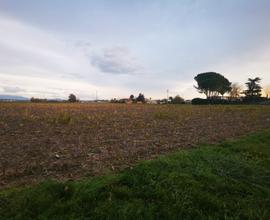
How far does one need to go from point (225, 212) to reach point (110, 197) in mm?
1798

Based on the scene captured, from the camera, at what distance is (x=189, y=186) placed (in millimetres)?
4859

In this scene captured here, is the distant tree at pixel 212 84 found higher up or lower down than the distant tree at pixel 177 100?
higher up

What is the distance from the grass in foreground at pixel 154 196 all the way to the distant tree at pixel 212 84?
270 ft

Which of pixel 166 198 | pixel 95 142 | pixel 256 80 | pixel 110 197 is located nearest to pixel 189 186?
pixel 166 198

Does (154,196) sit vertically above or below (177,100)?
below

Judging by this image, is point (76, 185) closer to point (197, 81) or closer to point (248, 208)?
point (248, 208)

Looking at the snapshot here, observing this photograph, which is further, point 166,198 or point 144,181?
point 144,181

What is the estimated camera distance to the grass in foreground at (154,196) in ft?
13.1

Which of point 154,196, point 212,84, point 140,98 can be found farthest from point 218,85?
point 154,196

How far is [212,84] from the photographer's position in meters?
84.6

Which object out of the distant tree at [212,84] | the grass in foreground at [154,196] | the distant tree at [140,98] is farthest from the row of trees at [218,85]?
Answer: the grass in foreground at [154,196]

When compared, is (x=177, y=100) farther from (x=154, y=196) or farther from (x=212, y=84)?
(x=154, y=196)

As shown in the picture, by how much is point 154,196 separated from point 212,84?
84.2m

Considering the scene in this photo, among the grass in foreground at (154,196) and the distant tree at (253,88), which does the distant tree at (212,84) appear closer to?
the distant tree at (253,88)
